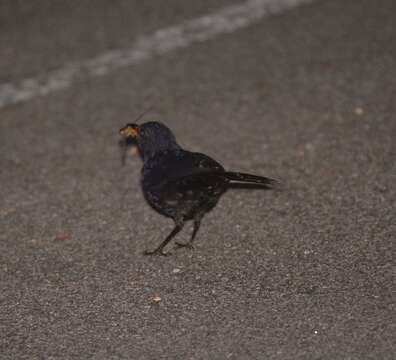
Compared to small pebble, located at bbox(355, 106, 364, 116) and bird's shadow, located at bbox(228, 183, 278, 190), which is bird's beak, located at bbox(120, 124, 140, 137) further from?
small pebble, located at bbox(355, 106, 364, 116)

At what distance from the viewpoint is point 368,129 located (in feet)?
19.1

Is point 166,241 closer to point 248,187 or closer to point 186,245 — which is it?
point 186,245

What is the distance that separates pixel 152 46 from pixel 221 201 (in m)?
2.46

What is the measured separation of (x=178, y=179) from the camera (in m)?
4.33

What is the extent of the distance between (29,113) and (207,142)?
1584mm

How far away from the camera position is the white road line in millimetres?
6590

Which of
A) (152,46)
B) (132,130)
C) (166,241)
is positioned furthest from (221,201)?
(152,46)

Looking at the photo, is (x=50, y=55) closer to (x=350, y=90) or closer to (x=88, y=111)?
(x=88, y=111)

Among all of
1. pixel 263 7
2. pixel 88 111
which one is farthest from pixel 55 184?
pixel 263 7

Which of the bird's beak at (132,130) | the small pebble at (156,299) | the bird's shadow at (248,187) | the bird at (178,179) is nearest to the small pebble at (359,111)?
the bird's shadow at (248,187)

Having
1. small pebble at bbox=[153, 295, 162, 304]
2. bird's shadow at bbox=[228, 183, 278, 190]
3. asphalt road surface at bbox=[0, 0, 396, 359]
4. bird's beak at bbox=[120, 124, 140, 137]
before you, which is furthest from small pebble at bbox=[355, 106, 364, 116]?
small pebble at bbox=[153, 295, 162, 304]

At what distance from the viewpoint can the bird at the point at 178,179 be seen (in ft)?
14.2

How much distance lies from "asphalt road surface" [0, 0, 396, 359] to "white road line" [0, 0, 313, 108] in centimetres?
8

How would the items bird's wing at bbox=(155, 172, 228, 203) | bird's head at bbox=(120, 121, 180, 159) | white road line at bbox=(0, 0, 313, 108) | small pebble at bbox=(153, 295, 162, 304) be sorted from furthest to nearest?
white road line at bbox=(0, 0, 313, 108)
bird's head at bbox=(120, 121, 180, 159)
bird's wing at bbox=(155, 172, 228, 203)
small pebble at bbox=(153, 295, 162, 304)
